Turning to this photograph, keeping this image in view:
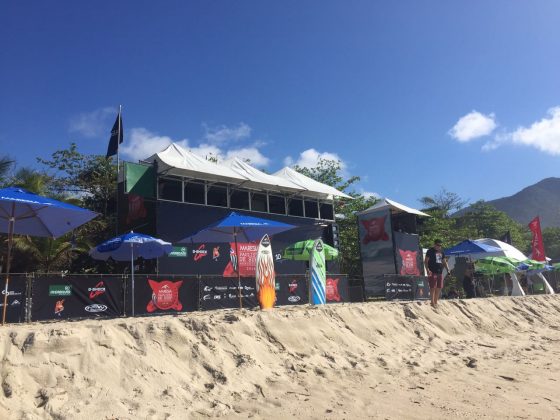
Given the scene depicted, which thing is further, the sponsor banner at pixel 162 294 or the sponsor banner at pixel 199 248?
the sponsor banner at pixel 199 248

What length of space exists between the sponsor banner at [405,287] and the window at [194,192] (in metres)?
9.09

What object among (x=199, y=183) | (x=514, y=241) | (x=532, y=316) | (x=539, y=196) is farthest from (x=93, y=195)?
(x=539, y=196)

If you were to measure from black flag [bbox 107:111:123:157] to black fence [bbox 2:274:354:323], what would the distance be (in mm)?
9560

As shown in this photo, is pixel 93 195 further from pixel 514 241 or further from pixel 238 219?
pixel 514 241

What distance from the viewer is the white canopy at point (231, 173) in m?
18.5

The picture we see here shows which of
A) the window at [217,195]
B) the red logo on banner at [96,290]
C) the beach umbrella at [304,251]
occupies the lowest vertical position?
the red logo on banner at [96,290]

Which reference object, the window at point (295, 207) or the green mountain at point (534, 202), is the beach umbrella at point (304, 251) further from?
the green mountain at point (534, 202)

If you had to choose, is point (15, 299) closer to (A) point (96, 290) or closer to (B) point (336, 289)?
(A) point (96, 290)

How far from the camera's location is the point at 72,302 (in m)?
9.65

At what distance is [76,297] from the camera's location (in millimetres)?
9719

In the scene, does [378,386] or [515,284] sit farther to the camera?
[515,284]

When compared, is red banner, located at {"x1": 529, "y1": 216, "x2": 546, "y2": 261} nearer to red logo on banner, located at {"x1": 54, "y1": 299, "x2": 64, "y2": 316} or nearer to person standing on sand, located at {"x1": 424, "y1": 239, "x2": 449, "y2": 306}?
person standing on sand, located at {"x1": 424, "y1": 239, "x2": 449, "y2": 306}

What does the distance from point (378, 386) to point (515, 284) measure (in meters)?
16.2

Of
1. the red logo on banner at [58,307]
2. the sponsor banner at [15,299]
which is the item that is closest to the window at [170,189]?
the red logo on banner at [58,307]
